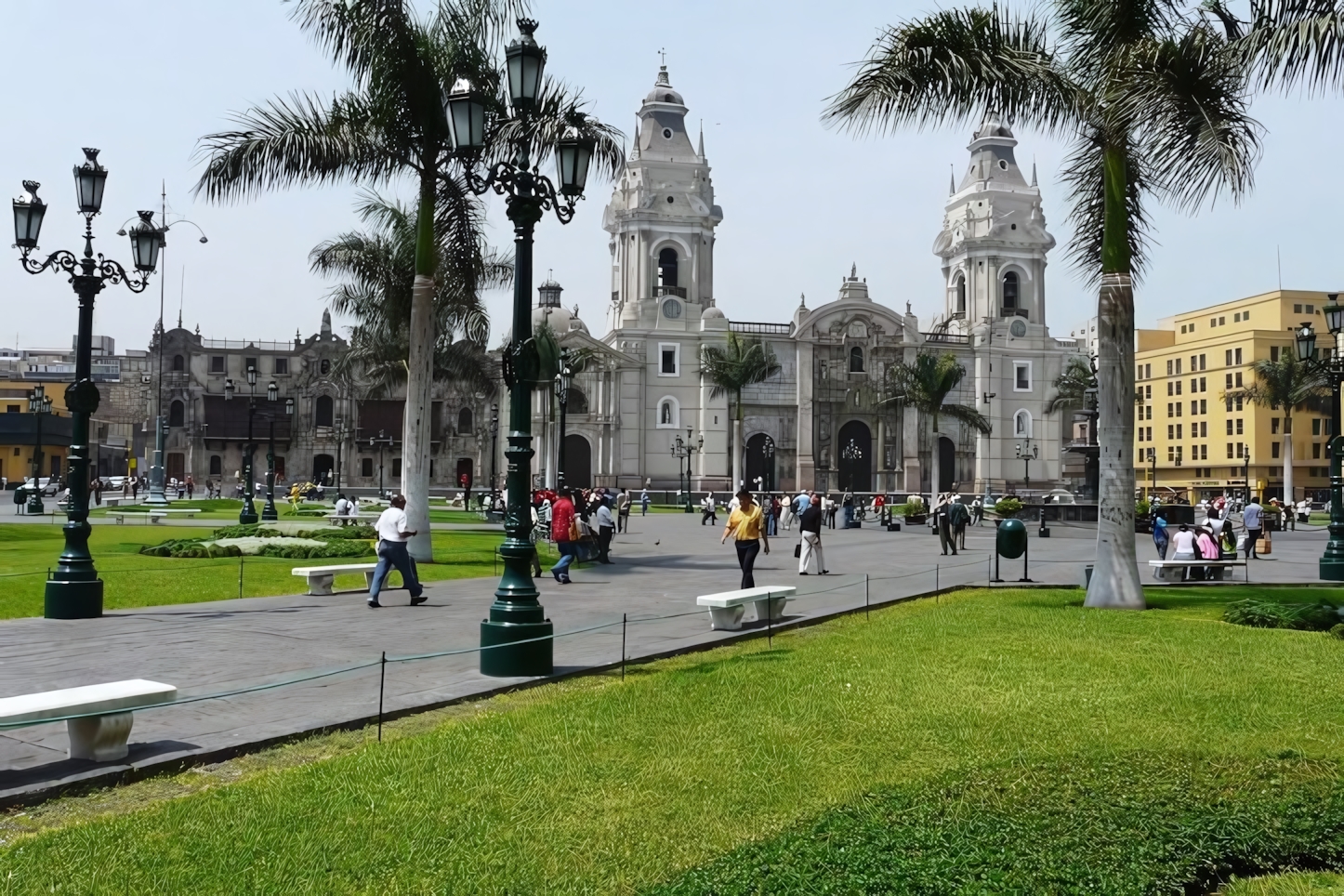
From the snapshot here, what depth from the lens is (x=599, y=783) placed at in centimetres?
569

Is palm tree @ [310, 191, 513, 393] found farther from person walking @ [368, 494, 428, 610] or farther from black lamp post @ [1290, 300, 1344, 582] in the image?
black lamp post @ [1290, 300, 1344, 582]

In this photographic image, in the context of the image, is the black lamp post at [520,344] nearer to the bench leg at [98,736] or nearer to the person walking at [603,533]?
the bench leg at [98,736]

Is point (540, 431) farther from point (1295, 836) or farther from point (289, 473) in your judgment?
point (1295, 836)

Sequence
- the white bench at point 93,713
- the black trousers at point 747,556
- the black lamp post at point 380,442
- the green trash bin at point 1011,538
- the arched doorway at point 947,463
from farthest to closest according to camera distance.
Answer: the arched doorway at point 947,463 → the black lamp post at point 380,442 → the green trash bin at point 1011,538 → the black trousers at point 747,556 → the white bench at point 93,713

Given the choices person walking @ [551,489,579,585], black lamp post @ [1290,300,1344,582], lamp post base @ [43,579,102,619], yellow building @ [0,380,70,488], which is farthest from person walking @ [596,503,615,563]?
yellow building @ [0,380,70,488]

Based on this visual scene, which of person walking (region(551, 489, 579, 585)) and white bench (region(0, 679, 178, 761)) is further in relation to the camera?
person walking (region(551, 489, 579, 585))

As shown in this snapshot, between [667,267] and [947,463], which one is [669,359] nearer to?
[667,267]

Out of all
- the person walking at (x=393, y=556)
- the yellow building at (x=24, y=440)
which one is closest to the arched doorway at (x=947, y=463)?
the yellow building at (x=24, y=440)

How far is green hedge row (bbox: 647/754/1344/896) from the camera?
14.9 feet

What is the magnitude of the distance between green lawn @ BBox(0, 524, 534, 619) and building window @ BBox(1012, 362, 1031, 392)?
5073 centimetres

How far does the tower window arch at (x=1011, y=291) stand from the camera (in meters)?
71.1

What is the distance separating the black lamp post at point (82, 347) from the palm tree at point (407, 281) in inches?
255

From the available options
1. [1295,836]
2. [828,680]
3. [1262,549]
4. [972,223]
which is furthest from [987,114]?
[972,223]

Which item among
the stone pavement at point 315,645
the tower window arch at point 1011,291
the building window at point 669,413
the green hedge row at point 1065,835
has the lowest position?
the green hedge row at point 1065,835
